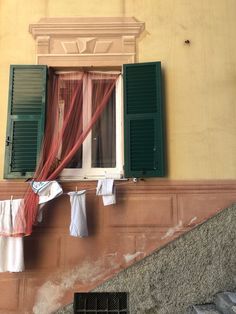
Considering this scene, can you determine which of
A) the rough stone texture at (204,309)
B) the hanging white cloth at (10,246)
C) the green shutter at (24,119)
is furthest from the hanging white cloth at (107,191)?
the rough stone texture at (204,309)

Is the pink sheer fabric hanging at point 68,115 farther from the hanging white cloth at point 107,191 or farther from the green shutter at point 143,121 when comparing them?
the hanging white cloth at point 107,191

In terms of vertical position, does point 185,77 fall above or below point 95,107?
above

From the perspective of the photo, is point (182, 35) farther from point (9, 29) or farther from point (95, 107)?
point (9, 29)

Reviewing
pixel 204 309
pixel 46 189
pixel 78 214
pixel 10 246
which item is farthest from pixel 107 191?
pixel 204 309

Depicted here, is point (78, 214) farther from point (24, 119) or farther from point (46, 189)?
point (24, 119)

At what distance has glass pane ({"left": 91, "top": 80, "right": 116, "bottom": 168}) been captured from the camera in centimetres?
572

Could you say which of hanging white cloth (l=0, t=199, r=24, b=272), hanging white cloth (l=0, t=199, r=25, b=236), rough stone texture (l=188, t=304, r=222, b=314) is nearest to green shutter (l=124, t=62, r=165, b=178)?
hanging white cloth (l=0, t=199, r=25, b=236)

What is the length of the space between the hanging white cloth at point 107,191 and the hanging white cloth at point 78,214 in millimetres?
220

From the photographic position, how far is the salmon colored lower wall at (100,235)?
5.19 m

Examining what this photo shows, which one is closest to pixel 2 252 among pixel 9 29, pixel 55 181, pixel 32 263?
pixel 32 263

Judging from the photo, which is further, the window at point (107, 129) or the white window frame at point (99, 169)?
the white window frame at point (99, 169)

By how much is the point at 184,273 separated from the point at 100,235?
117 cm

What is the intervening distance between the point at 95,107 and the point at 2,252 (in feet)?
7.59

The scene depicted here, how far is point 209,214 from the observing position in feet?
17.6
